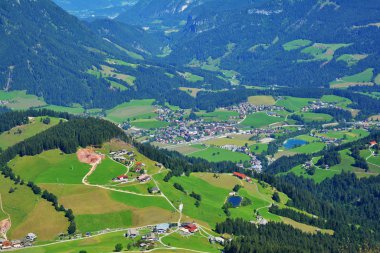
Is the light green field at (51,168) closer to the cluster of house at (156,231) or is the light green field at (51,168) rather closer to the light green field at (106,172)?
the light green field at (106,172)

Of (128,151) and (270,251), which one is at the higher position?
(128,151)

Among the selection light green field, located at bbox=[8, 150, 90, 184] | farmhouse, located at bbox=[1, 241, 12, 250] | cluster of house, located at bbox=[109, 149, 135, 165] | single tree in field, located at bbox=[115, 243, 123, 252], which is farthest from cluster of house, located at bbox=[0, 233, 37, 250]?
cluster of house, located at bbox=[109, 149, 135, 165]

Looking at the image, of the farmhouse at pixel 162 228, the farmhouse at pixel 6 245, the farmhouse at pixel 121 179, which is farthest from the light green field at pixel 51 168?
the farmhouse at pixel 162 228

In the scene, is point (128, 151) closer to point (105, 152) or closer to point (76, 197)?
point (105, 152)

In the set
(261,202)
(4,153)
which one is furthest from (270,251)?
(4,153)

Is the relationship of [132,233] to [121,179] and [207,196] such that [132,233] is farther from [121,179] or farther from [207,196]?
[207,196]

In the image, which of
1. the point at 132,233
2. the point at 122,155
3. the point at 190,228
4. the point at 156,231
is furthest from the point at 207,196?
the point at 132,233

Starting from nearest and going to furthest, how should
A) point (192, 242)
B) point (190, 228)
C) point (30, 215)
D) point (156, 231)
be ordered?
point (192, 242) → point (156, 231) → point (190, 228) → point (30, 215)
